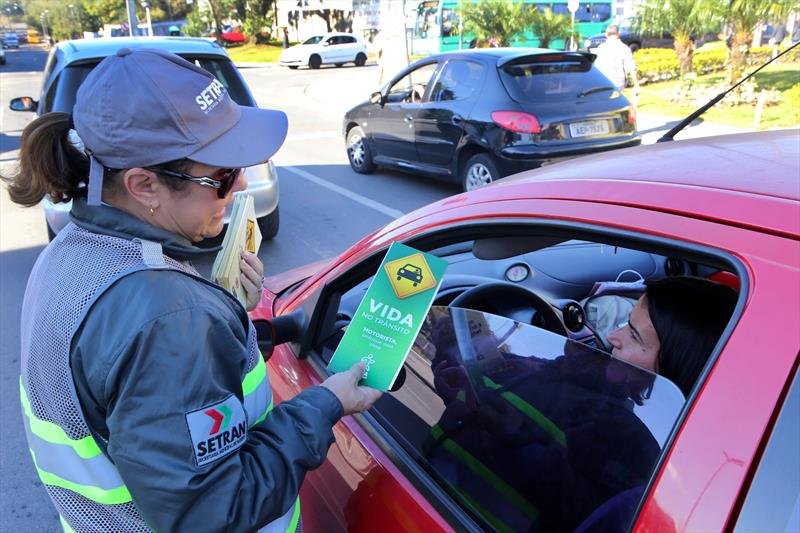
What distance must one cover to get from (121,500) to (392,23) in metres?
16.5

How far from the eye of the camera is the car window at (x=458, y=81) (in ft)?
22.4

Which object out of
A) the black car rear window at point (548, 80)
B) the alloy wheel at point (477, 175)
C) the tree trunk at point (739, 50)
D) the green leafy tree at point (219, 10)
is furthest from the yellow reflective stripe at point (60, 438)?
the green leafy tree at point (219, 10)

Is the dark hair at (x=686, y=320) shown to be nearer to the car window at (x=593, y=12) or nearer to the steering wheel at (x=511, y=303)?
→ the steering wheel at (x=511, y=303)

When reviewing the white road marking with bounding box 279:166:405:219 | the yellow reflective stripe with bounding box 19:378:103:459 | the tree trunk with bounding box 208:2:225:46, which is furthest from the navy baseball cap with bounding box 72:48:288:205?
the tree trunk with bounding box 208:2:225:46

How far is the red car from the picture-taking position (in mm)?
865

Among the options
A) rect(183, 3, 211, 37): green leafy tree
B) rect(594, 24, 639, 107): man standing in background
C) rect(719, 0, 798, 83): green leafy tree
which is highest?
rect(183, 3, 211, 37): green leafy tree

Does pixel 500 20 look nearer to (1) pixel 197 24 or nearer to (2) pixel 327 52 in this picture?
(2) pixel 327 52

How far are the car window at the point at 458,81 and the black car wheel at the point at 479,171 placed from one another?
2.34 ft

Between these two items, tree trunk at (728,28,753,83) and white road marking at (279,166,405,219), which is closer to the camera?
white road marking at (279,166,405,219)

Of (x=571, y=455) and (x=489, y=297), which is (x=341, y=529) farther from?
(x=489, y=297)

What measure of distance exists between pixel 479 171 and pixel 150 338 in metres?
6.02

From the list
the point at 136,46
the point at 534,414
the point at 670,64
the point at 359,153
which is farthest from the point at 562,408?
the point at 670,64

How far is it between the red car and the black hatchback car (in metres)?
4.47

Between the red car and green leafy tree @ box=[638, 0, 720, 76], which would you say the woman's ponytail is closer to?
the red car
